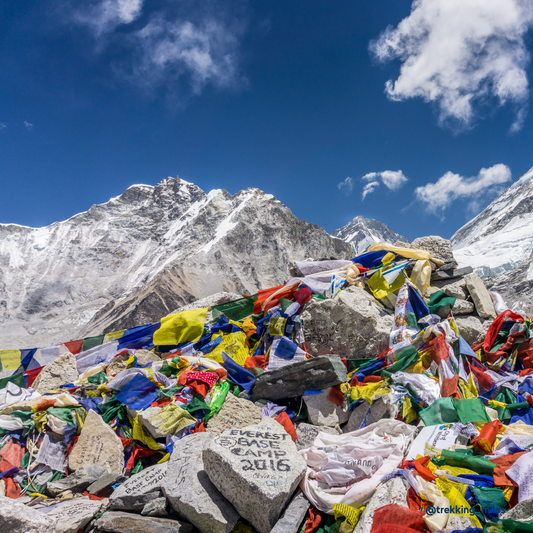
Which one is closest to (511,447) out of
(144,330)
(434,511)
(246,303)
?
(434,511)

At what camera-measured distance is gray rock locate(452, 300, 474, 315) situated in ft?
22.9

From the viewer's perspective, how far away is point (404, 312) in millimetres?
6336

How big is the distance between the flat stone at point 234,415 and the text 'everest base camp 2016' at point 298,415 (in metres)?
0.02

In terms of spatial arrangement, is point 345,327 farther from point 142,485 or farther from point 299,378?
point 142,485

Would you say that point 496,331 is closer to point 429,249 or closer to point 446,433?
point 429,249

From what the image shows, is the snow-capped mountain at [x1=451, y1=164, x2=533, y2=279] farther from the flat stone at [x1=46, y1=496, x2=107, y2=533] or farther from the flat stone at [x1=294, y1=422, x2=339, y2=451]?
the flat stone at [x1=46, y1=496, x2=107, y2=533]

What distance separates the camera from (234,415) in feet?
15.9

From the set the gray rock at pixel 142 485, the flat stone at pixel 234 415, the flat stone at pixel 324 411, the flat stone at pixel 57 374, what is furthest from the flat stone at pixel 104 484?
the flat stone at pixel 57 374

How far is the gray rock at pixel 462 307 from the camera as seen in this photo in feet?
22.9

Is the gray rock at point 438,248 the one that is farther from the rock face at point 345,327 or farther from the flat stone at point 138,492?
the flat stone at point 138,492

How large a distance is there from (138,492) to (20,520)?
0.99 m

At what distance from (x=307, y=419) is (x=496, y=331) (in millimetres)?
4231

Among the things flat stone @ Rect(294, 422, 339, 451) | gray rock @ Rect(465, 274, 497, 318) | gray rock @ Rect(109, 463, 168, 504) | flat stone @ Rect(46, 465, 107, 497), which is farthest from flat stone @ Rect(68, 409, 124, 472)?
gray rock @ Rect(465, 274, 497, 318)

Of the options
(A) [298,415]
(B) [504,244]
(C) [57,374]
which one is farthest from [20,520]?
(B) [504,244]
